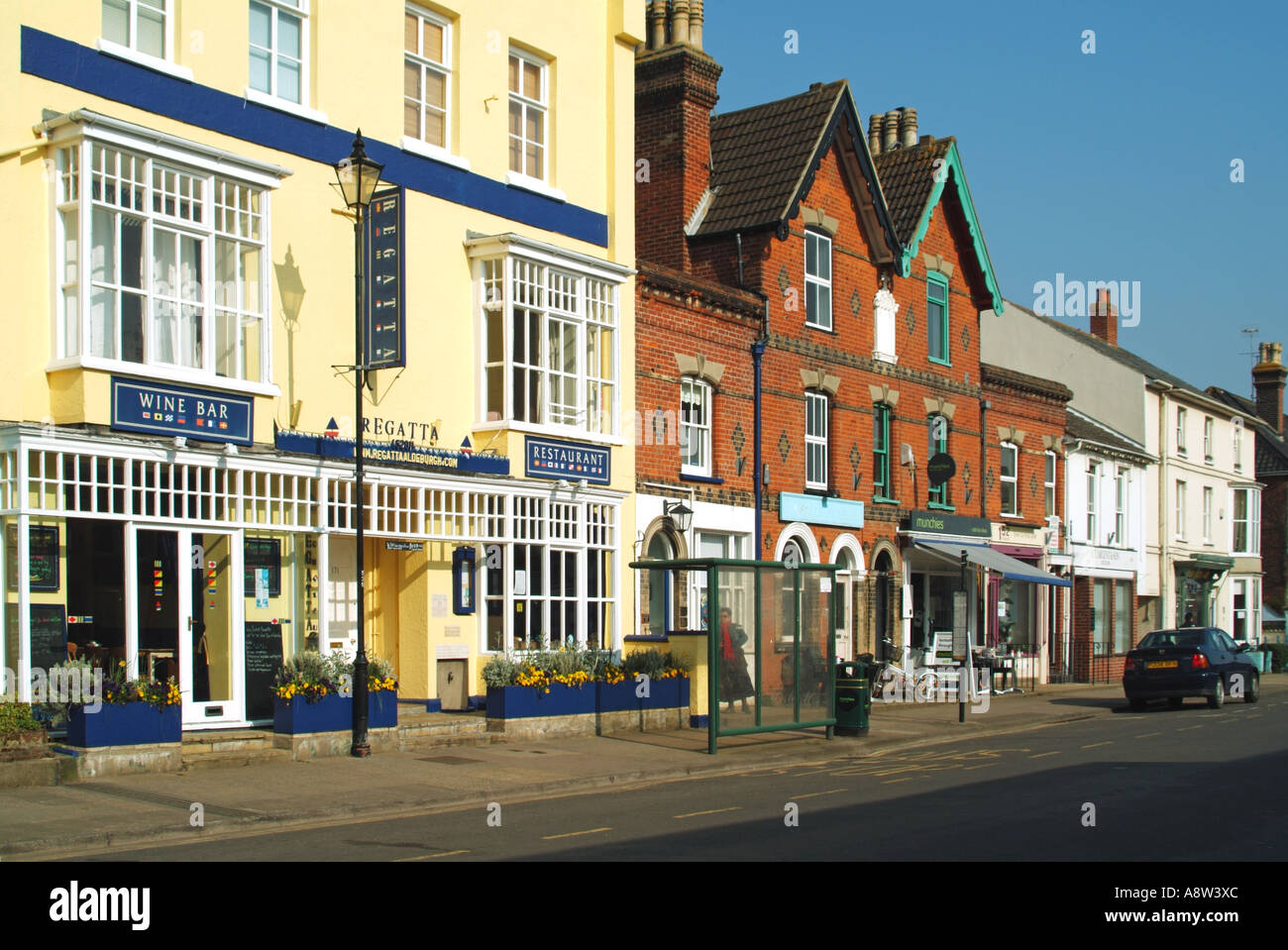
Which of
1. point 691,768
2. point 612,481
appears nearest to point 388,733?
point 691,768

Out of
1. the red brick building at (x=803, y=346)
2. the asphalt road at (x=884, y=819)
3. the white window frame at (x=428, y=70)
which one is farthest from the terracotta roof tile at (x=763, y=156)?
the asphalt road at (x=884, y=819)

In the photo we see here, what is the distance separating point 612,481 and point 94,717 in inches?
387

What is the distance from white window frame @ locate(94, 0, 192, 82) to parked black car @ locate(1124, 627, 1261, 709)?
20.8 metres

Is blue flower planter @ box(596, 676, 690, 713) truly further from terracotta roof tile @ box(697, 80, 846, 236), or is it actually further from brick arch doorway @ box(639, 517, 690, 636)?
terracotta roof tile @ box(697, 80, 846, 236)

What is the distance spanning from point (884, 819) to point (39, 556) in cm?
891

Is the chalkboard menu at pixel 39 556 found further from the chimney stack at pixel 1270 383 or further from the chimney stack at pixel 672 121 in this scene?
the chimney stack at pixel 1270 383

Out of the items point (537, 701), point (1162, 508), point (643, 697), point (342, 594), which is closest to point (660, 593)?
point (643, 697)

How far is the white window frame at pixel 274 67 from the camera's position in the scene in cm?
1705

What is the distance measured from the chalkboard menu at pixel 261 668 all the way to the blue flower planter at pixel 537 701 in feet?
9.61

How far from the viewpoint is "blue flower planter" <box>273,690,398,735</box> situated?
15648 mm

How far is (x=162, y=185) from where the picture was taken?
15.4 m

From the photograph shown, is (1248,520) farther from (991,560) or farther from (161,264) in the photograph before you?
(161,264)

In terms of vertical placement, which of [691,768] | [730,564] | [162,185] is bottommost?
[691,768]
